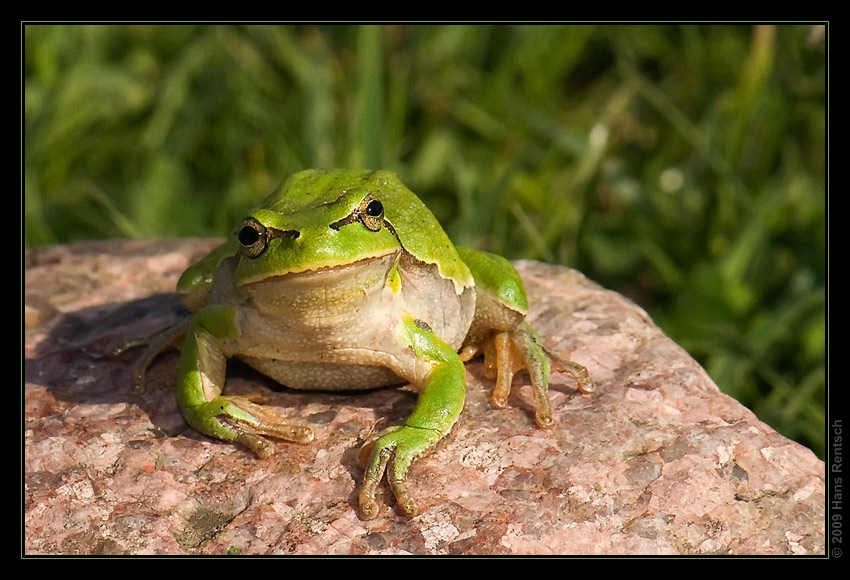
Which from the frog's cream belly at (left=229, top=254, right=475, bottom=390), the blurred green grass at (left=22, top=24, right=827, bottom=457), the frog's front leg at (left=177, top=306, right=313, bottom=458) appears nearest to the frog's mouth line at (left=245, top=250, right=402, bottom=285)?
the frog's cream belly at (left=229, top=254, right=475, bottom=390)

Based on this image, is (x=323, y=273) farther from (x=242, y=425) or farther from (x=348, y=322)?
(x=242, y=425)

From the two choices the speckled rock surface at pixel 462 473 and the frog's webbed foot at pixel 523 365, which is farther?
the frog's webbed foot at pixel 523 365

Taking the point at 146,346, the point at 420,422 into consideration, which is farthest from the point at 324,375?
the point at 146,346

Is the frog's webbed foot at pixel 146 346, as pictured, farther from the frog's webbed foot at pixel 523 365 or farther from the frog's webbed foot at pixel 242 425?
the frog's webbed foot at pixel 523 365

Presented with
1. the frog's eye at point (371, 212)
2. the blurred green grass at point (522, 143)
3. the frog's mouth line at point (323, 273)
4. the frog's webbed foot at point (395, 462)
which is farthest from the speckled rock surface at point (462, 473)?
the blurred green grass at point (522, 143)

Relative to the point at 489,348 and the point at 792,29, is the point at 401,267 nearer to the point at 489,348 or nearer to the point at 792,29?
the point at 489,348

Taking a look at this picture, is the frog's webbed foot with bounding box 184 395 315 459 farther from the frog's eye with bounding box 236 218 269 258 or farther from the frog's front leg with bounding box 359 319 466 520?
the frog's eye with bounding box 236 218 269 258

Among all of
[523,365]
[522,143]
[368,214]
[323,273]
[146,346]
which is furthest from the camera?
[522,143]

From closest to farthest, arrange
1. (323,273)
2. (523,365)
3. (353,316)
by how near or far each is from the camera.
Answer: (323,273), (353,316), (523,365)
